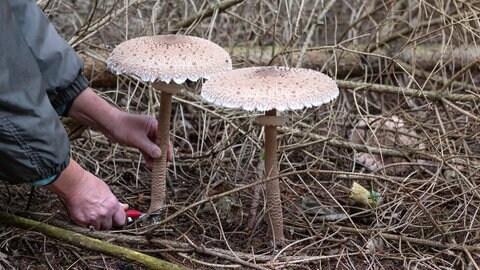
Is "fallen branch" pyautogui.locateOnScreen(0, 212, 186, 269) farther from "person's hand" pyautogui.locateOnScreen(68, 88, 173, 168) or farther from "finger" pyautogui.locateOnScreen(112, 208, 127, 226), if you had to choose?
"person's hand" pyautogui.locateOnScreen(68, 88, 173, 168)

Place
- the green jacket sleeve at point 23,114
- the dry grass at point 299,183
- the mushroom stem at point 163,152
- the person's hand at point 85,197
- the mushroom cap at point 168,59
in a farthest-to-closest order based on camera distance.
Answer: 1. the mushroom stem at point 163,152
2. the dry grass at point 299,183
3. the person's hand at point 85,197
4. the mushroom cap at point 168,59
5. the green jacket sleeve at point 23,114

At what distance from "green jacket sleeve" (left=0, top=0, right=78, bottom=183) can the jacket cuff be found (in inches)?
9.4

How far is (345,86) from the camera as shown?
3.80m

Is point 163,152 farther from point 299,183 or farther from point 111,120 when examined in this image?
point 299,183

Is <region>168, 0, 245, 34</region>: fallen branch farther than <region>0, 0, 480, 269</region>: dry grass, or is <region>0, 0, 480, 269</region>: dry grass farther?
<region>168, 0, 245, 34</region>: fallen branch

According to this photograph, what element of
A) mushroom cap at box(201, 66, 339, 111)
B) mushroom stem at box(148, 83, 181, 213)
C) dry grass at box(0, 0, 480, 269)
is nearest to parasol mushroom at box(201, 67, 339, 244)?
mushroom cap at box(201, 66, 339, 111)

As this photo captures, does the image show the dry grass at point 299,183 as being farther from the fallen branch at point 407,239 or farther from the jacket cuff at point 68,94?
the jacket cuff at point 68,94

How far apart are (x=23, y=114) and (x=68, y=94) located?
1.60 feet

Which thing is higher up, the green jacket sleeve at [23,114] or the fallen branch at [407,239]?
the green jacket sleeve at [23,114]

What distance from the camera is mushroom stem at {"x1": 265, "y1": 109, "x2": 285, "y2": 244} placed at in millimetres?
2570

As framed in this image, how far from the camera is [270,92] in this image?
224cm

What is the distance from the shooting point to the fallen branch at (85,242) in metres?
2.37

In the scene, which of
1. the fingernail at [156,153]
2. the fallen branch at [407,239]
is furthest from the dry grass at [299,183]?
the fingernail at [156,153]

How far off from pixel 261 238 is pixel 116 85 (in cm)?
Answer: 175
